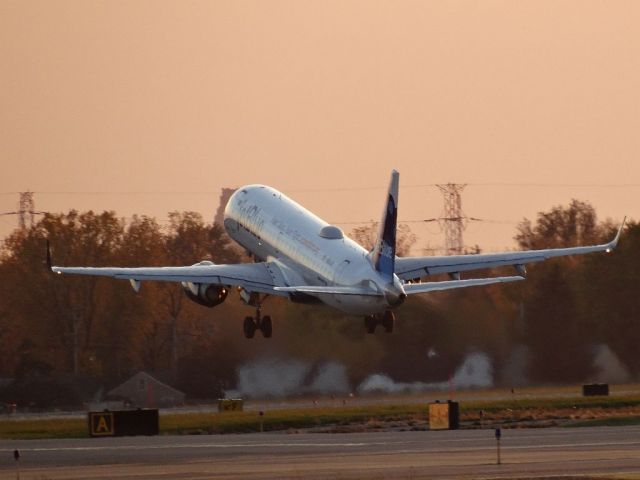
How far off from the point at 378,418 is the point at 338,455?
21.2 metres

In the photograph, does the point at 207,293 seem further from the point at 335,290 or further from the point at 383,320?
the point at 335,290

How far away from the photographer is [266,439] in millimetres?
78125

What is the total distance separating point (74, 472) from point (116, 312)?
56.5m

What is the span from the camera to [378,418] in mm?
89875

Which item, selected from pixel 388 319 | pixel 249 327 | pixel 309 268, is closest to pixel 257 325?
pixel 249 327

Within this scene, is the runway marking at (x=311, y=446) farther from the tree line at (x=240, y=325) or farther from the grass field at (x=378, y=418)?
the tree line at (x=240, y=325)

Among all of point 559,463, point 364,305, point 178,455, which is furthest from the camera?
point 364,305

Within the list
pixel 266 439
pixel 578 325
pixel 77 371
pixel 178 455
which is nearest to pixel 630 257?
pixel 578 325

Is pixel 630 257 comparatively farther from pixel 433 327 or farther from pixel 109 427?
pixel 109 427

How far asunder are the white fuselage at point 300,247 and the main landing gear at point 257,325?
11.3ft

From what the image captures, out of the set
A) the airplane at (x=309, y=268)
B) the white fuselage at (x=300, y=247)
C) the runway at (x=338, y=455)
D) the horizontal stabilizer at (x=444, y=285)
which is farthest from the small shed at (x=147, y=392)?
the runway at (x=338, y=455)

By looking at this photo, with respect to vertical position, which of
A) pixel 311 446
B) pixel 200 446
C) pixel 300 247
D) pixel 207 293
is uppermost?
pixel 300 247

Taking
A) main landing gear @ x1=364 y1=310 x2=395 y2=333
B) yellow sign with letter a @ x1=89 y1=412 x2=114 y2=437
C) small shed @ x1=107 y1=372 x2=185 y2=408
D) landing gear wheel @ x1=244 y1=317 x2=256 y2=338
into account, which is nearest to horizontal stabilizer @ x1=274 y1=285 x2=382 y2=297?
main landing gear @ x1=364 y1=310 x2=395 y2=333

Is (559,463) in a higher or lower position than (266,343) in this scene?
lower
